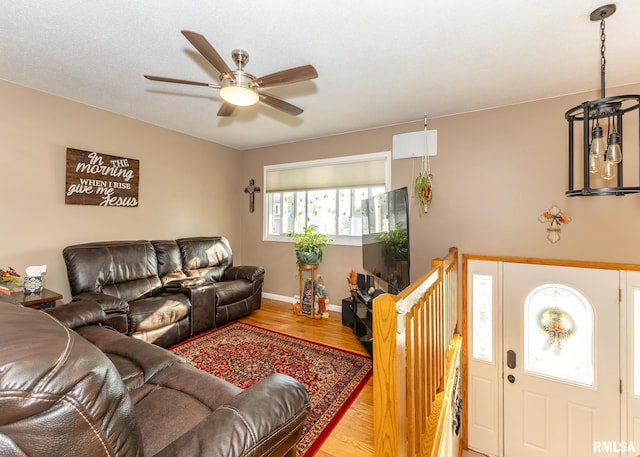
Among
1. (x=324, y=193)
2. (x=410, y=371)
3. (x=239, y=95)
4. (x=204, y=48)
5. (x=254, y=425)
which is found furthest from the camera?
(x=324, y=193)

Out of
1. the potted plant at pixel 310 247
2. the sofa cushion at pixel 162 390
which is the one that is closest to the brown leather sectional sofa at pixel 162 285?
the potted plant at pixel 310 247

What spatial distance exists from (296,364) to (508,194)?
9.33 ft

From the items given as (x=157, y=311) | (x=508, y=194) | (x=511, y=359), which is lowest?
(x=511, y=359)

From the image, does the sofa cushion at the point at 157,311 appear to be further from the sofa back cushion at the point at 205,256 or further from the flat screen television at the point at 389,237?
the flat screen television at the point at 389,237

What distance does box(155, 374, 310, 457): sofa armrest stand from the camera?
81cm

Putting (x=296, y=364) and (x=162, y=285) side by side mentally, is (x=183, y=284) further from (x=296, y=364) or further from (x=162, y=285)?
(x=296, y=364)

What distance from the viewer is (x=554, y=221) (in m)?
2.83

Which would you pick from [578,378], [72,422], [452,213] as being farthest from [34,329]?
[578,378]

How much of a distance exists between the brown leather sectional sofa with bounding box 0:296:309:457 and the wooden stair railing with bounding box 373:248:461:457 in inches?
13.5

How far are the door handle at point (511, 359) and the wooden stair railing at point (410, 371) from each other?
51.3 inches

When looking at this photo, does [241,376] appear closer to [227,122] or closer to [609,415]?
[227,122]

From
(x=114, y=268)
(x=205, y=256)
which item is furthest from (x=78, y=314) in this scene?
(x=205, y=256)

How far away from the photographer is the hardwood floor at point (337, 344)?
1756 mm

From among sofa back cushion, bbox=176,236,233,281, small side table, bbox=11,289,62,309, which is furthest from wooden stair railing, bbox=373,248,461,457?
sofa back cushion, bbox=176,236,233,281
